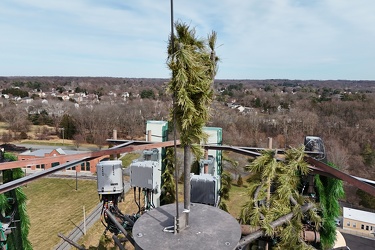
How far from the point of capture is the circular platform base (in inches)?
96.5

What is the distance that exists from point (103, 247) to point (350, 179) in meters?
8.32

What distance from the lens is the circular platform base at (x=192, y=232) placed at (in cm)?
245

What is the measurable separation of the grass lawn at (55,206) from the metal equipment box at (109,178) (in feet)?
35.1

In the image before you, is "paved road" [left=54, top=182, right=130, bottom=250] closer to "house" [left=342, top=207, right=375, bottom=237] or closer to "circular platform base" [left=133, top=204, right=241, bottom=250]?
"circular platform base" [left=133, top=204, right=241, bottom=250]

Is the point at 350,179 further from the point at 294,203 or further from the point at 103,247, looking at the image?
the point at 103,247

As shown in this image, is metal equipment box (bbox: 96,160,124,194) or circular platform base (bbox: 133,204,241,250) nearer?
circular platform base (bbox: 133,204,241,250)

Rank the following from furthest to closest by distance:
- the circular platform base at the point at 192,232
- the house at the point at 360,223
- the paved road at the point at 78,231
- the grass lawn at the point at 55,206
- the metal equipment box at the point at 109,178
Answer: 1. the house at the point at 360,223
2. the grass lawn at the point at 55,206
3. the paved road at the point at 78,231
4. the metal equipment box at the point at 109,178
5. the circular platform base at the point at 192,232

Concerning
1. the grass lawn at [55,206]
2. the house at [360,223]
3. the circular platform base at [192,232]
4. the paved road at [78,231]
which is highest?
the circular platform base at [192,232]

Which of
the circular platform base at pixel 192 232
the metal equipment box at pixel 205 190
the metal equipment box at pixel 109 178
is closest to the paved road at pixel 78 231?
the metal equipment box at pixel 109 178

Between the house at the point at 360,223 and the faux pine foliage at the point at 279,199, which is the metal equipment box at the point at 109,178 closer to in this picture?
the faux pine foliage at the point at 279,199

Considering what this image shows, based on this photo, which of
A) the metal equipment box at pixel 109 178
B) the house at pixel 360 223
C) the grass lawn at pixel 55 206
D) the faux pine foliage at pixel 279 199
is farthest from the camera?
the house at pixel 360 223

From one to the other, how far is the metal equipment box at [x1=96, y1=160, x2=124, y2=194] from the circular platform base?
134 centimetres

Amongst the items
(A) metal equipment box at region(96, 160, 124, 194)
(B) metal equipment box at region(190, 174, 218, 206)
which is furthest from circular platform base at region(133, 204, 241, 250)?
(A) metal equipment box at region(96, 160, 124, 194)

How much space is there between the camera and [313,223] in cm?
321
